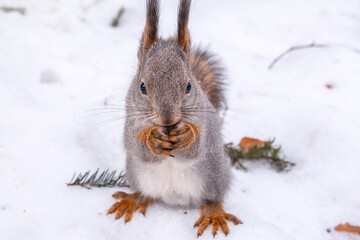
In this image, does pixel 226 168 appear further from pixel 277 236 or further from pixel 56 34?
pixel 56 34

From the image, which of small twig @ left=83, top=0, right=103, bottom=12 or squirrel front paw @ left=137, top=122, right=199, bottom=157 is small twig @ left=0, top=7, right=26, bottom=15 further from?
squirrel front paw @ left=137, top=122, right=199, bottom=157

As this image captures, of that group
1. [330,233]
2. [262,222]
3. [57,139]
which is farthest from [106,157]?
[330,233]

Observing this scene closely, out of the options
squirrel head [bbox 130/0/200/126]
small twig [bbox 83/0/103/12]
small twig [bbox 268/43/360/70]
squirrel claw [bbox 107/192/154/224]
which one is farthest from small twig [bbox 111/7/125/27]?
squirrel claw [bbox 107/192/154/224]

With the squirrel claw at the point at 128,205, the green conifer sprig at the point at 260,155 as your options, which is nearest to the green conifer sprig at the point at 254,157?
the green conifer sprig at the point at 260,155

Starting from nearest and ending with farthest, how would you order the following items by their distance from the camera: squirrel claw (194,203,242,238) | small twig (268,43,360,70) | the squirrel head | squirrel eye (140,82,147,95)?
the squirrel head
squirrel eye (140,82,147,95)
squirrel claw (194,203,242,238)
small twig (268,43,360,70)

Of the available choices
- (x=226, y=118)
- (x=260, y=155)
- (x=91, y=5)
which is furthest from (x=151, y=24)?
(x=91, y=5)

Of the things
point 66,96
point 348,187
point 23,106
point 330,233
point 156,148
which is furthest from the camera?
point 66,96
